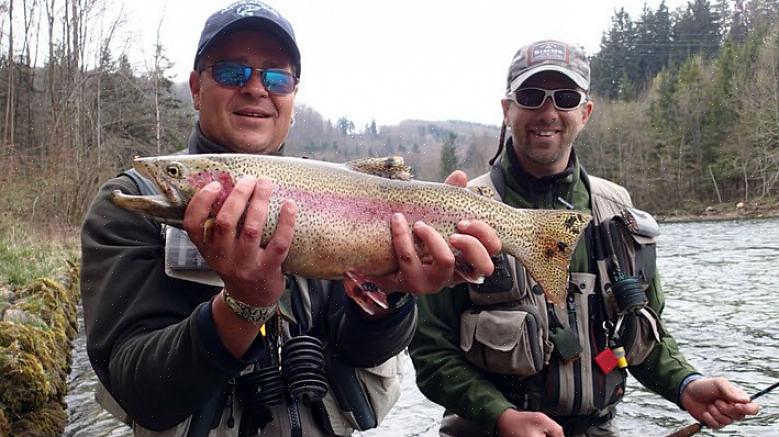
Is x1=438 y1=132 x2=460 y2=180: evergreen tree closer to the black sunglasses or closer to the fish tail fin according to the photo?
the black sunglasses

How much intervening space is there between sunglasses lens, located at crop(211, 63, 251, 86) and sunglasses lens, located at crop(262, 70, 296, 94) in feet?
0.23

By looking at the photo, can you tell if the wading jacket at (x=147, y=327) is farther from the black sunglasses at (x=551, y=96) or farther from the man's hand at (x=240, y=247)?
the black sunglasses at (x=551, y=96)

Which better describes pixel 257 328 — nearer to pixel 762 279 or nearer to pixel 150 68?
pixel 762 279

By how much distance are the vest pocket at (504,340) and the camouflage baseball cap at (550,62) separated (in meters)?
1.26

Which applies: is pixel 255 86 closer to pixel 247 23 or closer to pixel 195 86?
pixel 247 23

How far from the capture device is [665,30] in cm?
8762

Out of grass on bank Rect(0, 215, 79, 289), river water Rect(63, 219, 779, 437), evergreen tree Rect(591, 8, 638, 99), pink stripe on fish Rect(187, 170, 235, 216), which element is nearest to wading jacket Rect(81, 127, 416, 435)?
pink stripe on fish Rect(187, 170, 235, 216)

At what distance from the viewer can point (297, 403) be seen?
237 centimetres

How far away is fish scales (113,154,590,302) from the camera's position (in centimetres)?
223

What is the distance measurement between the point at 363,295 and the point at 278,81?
3.00ft

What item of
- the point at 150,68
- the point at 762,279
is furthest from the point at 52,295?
the point at 150,68

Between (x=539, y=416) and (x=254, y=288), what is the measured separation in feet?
5.14

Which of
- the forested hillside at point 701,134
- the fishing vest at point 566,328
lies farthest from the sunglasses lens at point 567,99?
the forested hillside at point 701,134

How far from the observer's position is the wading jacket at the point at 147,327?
204 cm
